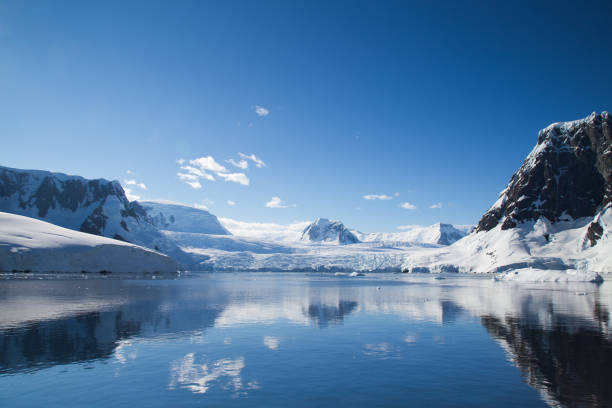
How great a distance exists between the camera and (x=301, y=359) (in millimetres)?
19359

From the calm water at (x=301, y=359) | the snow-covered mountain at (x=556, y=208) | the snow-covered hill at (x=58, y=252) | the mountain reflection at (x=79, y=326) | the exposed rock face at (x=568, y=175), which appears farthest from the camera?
the exposed rock face at (x=568, y=175)

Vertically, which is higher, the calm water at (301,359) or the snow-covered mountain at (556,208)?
the snow-covered mountain at (556,208)

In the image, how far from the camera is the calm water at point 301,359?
13.9m

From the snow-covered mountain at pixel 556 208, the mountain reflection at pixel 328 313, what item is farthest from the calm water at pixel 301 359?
the snow-covered mountain at pixel 556 208

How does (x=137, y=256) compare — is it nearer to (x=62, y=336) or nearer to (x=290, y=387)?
(x=62, y=336)

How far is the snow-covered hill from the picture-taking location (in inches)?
3787

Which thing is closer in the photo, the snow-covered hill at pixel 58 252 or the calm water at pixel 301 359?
the calm water at pixel 301 359

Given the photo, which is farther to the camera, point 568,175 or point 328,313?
point 568,175

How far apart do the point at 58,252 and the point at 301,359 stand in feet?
346

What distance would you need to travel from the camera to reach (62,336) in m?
23.6

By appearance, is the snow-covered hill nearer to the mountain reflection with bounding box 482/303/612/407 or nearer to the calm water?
the calm water

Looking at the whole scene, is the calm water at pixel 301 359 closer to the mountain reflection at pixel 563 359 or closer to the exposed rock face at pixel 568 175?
the mountain reflection at pixel 563 359

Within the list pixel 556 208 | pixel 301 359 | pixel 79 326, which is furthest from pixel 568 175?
pixel 79 326

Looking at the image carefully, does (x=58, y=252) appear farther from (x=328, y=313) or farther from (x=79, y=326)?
(x=328, y=313)
